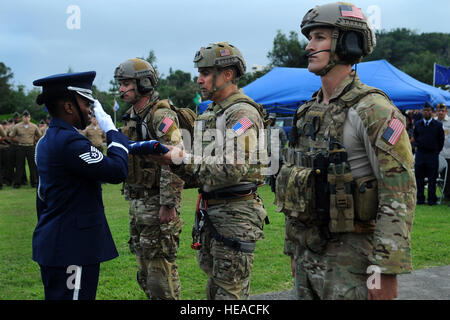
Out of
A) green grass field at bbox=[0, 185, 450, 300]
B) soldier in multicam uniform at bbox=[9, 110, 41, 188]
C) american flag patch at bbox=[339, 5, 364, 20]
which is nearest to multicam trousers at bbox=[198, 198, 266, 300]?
american flag patch at bbox=[339, 5, 364, 20]

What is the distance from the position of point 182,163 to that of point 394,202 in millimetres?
1574

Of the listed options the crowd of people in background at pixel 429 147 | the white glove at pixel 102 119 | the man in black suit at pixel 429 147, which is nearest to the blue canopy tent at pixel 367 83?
the crowd of people in background at pixel 429 147

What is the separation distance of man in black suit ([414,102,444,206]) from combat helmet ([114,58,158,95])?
29.2 feet

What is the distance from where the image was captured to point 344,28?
2611 mm

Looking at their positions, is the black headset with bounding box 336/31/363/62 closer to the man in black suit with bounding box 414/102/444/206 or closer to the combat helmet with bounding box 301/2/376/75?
the combat helmet with bounding box 301/2/376/75

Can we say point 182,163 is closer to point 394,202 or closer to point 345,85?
point 345,85

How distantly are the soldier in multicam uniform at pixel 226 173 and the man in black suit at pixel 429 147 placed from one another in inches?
355

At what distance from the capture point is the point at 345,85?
261 centimetres

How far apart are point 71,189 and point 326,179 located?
1.67 metres

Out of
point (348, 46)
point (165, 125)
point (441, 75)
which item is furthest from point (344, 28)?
point (441, 75)

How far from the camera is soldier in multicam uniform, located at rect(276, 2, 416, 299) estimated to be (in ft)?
7.42

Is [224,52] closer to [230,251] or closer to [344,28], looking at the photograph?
[344,28]

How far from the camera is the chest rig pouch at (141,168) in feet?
14.4
